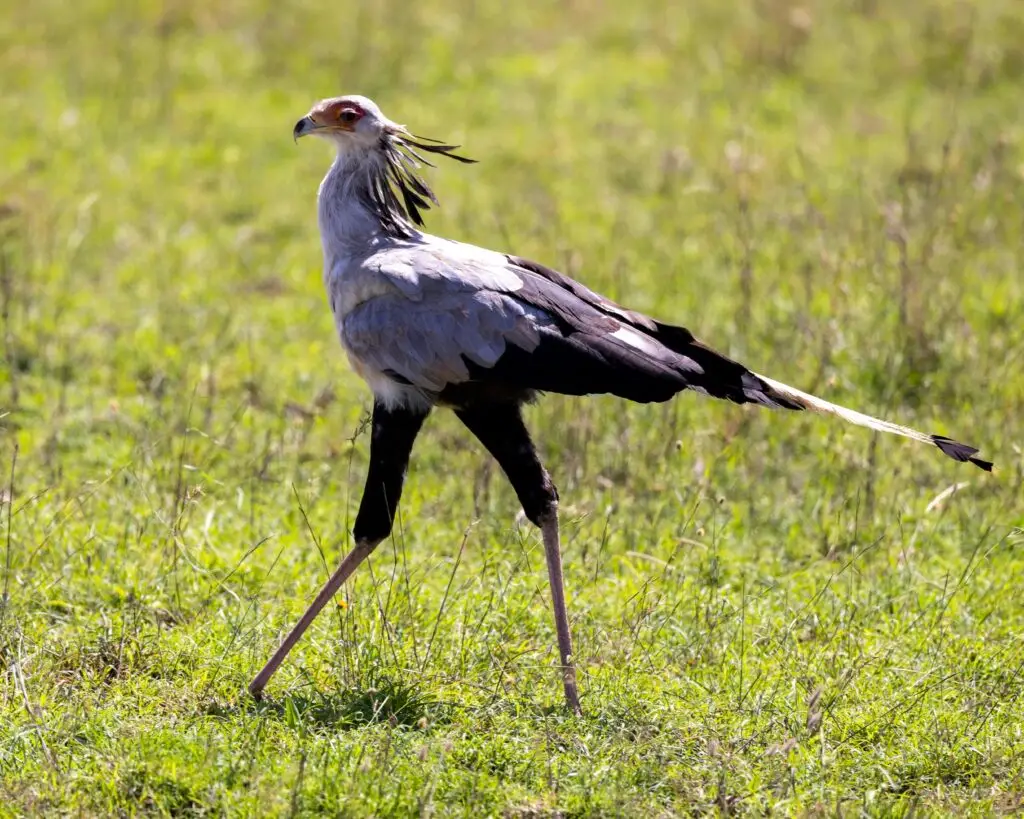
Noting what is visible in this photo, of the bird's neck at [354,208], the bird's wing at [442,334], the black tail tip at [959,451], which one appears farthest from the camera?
the bird's neck at [354,208]

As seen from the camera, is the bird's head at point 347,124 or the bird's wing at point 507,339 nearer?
the bird's wing at point 507,339

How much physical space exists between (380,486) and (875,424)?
135cm

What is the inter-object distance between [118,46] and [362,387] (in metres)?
4.88

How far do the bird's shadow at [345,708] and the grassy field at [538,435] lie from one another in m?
0.01

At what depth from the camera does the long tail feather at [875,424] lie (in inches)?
152

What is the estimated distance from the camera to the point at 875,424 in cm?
392

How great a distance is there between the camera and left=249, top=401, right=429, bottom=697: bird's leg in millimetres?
4059

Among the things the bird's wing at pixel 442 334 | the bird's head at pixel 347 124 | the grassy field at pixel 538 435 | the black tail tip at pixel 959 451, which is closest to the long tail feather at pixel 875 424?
the black tail tip at pixel 959 451

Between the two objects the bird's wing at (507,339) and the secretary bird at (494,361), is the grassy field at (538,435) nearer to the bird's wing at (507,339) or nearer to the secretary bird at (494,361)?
the secretary bird at (494,361)

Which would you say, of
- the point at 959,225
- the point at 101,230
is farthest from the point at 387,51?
the point at 959,225

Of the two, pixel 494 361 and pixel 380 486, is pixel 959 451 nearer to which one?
pixel 494 361

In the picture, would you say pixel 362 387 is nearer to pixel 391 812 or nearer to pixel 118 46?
pixel 391 812

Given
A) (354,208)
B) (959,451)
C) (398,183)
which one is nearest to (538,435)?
(398,183)

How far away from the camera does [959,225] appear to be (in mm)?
7477
